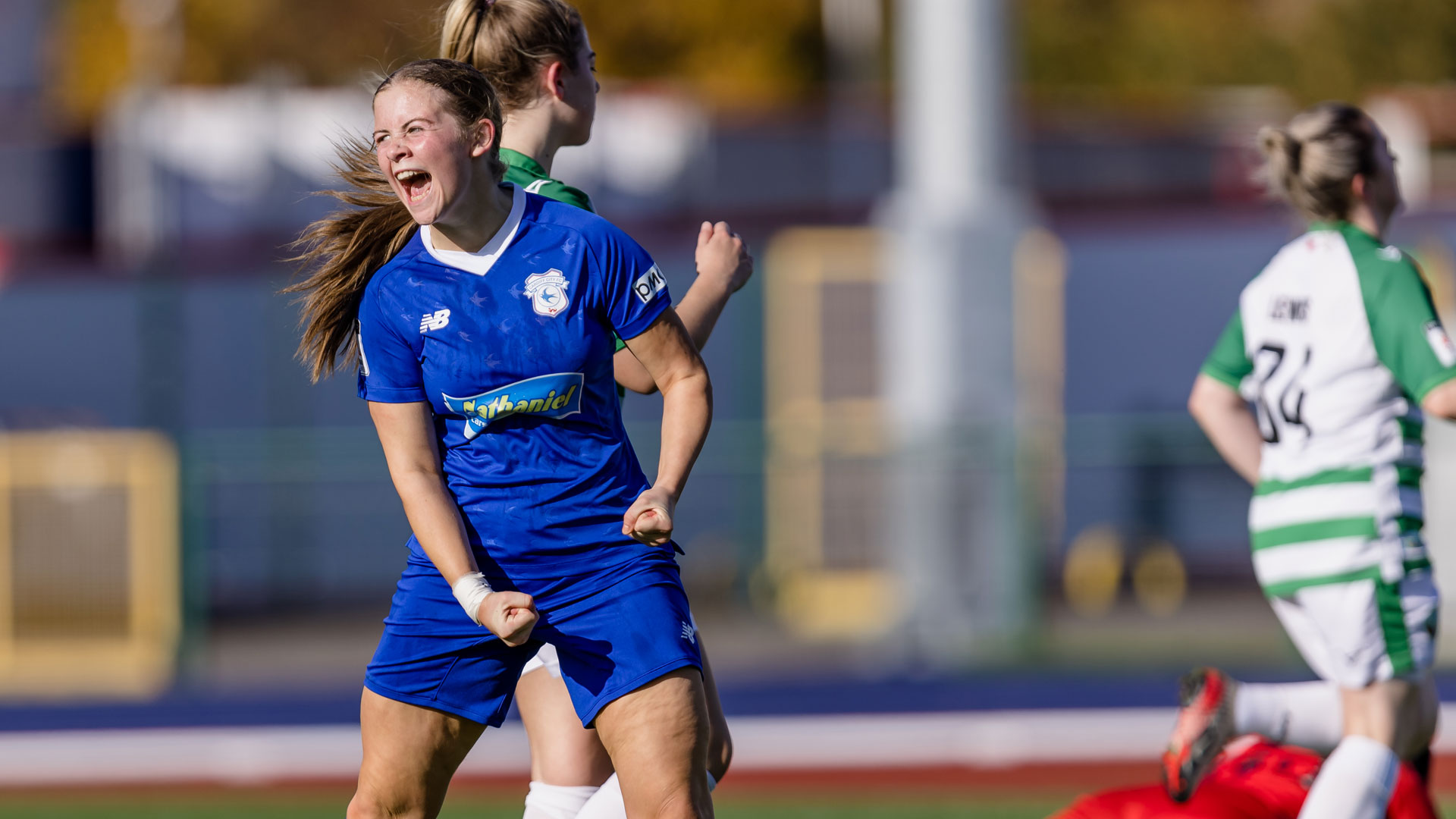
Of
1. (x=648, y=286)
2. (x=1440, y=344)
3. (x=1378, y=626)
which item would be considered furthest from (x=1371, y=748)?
(x=648, y=286)

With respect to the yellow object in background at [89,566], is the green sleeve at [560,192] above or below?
above

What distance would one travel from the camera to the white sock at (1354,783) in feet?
12.3

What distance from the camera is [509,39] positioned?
332 cm

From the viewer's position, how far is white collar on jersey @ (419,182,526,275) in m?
3.00

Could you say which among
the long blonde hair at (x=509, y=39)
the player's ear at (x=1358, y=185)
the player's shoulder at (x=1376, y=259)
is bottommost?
the player's shoulder at (x=1376, y=259)

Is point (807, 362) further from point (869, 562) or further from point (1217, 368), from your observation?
point (1217, 368)

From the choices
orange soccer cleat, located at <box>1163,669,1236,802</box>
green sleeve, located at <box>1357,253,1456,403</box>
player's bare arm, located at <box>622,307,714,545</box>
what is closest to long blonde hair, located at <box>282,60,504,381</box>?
player's bare arm, located at <box>622,307,714,545</box>

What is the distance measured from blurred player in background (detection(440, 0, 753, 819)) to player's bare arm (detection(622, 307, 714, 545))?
0.71ft

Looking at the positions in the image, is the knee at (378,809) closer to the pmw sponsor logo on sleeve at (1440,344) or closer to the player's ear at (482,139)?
the player's ear at (482,139)

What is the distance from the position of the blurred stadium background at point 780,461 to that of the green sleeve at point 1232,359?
1976mm

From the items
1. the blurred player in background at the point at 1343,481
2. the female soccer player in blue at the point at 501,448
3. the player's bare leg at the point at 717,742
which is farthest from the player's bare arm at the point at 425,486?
the blurred player in background at the point at 1343,481

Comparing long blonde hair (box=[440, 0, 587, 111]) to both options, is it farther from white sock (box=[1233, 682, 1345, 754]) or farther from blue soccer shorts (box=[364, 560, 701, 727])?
white sock (box=[1233, 682, 1345, 754])

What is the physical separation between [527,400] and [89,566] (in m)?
8.52

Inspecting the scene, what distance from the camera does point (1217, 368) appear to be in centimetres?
421
